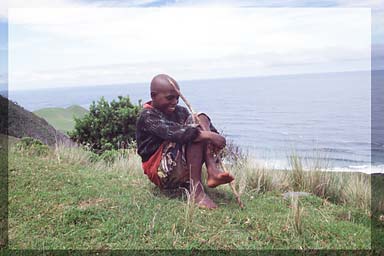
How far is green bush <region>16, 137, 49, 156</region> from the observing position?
21.1ft

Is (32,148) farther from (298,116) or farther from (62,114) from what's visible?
(298,116)

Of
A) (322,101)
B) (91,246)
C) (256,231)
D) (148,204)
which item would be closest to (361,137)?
(322,101)

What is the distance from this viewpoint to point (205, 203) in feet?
13.8

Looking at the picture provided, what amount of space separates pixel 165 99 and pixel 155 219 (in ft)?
3.90

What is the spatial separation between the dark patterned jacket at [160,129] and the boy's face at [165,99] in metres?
0.05

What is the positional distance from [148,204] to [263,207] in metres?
1.16

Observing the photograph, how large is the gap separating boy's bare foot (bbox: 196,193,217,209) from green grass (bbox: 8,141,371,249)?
9 centimetres

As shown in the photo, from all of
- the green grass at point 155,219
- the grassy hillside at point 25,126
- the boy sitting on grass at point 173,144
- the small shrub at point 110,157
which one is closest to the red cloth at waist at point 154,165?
the boy sitting on grass at point 173,144

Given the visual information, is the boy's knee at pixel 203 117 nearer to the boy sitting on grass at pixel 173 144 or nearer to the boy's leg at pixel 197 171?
the boy sitting on grass at pixel 173 144

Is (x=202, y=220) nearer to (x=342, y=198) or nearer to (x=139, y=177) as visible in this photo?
(x=139, y=177)

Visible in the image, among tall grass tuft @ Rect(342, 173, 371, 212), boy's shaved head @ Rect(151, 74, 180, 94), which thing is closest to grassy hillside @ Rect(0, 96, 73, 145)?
boy's shaved head @ Rect(151, 74, 180, 94)

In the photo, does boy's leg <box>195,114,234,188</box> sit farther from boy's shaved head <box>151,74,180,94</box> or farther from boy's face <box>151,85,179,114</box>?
boy's shaved head <box>151,74,180,94</box>

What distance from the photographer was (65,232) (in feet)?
12.3

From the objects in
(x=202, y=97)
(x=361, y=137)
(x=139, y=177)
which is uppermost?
(x=202, y=97)
